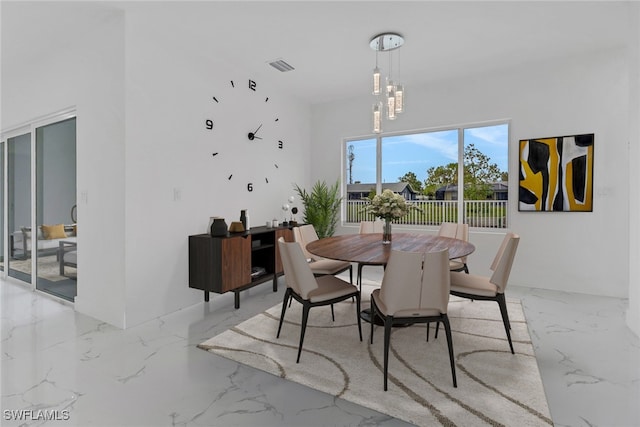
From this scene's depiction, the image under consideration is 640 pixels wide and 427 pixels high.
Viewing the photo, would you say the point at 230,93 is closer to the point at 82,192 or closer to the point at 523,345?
the point at 82,192

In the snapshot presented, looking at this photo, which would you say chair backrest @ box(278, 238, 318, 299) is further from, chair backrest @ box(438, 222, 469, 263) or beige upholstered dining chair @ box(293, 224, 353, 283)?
chair backrest @ box(438, 222, 469, 263)

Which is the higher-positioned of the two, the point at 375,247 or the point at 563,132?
the point at 563,132

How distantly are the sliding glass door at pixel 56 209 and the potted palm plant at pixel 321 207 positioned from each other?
118 inches

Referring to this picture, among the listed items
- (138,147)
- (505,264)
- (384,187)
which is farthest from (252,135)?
(505,264)

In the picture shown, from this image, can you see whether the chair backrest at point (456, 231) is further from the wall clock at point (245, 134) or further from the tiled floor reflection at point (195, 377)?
the wall clock at point (245, 134)

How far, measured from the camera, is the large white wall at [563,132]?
3801mm

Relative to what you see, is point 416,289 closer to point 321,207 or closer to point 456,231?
point 456,231

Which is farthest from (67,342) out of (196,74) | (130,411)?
(196,74)

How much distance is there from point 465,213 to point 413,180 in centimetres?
91

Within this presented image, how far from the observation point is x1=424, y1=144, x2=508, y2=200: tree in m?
4.61

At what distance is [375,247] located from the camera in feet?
9.46

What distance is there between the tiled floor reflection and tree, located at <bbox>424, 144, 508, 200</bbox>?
6.15 feet

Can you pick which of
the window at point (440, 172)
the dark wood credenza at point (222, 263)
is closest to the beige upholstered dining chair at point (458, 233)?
the window at point (440, 172)

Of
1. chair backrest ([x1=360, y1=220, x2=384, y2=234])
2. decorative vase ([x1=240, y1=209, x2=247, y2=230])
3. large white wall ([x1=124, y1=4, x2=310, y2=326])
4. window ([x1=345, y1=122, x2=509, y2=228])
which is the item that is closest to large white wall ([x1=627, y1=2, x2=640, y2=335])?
window ([x1=345, y1=122, x2=509, y2=228])
